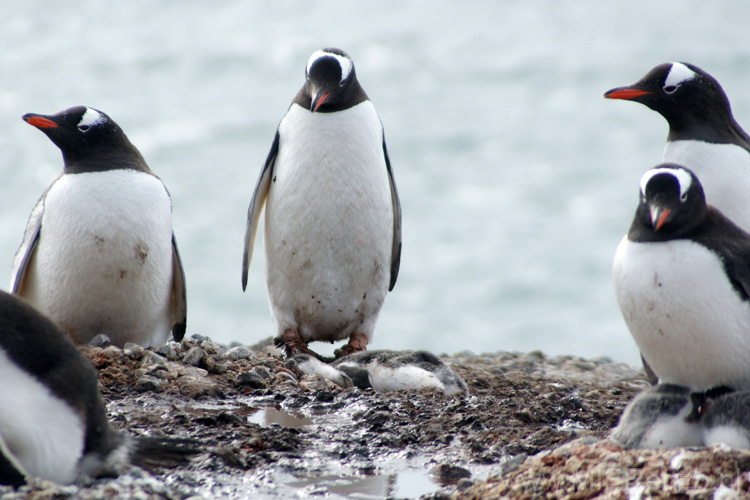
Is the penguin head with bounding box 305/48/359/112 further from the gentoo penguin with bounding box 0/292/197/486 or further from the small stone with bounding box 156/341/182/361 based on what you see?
the gentoo penguin with bounding box 0/292/197/486

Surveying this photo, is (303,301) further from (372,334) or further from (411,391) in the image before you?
(411,391)

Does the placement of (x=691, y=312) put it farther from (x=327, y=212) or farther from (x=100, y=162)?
(x=100, y=162)

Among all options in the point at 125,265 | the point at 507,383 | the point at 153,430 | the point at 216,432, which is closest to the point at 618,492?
the point at 216,432

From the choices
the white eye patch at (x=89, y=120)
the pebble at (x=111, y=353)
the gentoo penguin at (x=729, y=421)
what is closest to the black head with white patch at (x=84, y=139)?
the white eye patch at (x=89, y=120)

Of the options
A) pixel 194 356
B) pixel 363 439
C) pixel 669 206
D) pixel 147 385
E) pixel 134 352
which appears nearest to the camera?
pixel 669 206

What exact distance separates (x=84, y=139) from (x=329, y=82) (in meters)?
1.50

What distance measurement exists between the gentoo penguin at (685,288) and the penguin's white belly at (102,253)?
2803 mm

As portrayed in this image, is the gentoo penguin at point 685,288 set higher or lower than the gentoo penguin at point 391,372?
higher

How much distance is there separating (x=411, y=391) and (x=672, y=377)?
4.87ft

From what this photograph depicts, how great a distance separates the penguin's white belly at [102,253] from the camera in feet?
16.9

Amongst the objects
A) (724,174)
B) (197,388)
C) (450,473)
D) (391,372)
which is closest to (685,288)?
(450,473)

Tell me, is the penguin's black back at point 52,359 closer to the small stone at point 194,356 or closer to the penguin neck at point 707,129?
the small stone at point 194,356

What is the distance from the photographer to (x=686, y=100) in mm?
5070

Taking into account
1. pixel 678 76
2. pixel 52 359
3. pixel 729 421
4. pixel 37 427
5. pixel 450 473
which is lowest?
pixel 450 473
